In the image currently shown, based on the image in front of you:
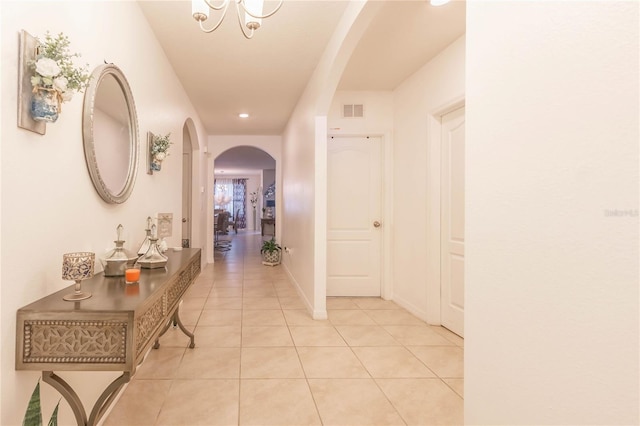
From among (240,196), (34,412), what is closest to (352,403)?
(34,412)

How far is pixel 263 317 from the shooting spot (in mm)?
3664

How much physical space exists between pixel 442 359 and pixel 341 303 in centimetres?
172

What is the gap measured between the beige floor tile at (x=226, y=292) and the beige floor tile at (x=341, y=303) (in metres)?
1.25

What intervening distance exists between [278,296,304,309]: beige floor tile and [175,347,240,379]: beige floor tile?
4.38 ft

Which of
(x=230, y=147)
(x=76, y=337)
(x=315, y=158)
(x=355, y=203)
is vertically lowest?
(x=76, y=337)

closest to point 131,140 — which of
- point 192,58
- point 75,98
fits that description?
point 75,98

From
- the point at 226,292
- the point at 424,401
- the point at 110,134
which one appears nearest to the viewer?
the point at 110,134

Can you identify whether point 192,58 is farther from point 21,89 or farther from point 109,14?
point 21,89

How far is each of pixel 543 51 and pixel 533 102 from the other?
11cm

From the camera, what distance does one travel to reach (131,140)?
2.29 meters

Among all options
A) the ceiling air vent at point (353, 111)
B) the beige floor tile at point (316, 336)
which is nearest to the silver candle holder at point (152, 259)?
the beige floor tile at point (316, 336)

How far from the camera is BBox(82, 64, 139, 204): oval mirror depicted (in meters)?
1.72

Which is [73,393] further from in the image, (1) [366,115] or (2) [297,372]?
(1) [366,115]

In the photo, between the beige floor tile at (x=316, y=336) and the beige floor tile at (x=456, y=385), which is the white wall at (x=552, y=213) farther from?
the beige floor tile at (x=316, y=336)
